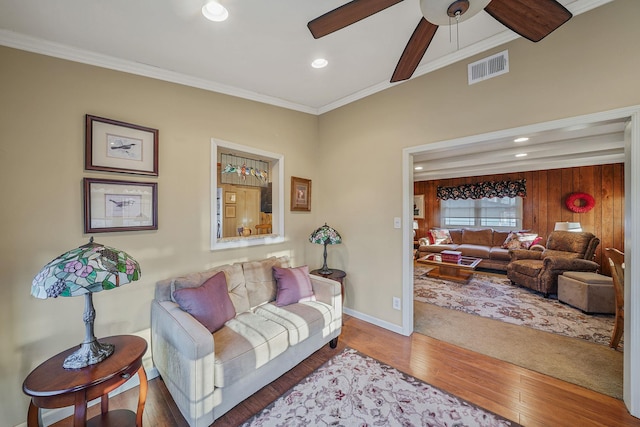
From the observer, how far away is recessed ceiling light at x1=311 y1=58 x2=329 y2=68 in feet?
7.43

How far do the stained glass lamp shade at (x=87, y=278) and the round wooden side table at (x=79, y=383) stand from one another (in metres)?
0.06

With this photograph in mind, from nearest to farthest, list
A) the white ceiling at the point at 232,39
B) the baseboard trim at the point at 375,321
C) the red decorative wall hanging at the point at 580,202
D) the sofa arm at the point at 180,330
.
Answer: the sofa arm at the point at 180,330, the white ceiling at the point at 232,39, the baseboard trim at the point at 375,321, the red decorative wall hanging at the point at 580,202

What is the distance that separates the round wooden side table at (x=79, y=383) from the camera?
1.16 meters

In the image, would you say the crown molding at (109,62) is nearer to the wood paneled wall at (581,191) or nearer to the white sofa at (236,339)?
the white sofa at (236,339)

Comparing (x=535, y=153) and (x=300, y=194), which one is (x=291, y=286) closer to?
(x=300, y=194)

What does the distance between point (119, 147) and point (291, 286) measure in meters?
1.91

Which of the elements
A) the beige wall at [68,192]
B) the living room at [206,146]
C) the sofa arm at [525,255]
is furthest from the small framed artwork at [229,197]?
the sofa arm at [525,255]

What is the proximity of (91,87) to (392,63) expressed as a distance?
255 centimetres

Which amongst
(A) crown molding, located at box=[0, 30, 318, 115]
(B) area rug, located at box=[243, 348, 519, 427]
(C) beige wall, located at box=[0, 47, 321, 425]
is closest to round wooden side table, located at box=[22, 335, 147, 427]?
(C) beige wall, located at box=[0, 47, 321, 425]

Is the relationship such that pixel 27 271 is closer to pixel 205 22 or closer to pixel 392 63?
pixel 205 22

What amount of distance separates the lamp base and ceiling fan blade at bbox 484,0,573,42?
277 cm

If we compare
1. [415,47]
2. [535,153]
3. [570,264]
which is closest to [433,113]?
[415,47]

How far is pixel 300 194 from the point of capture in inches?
131

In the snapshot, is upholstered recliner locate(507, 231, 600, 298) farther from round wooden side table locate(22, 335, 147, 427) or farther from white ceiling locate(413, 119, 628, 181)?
round wooden side table locate(22, 335, 147, 427)
